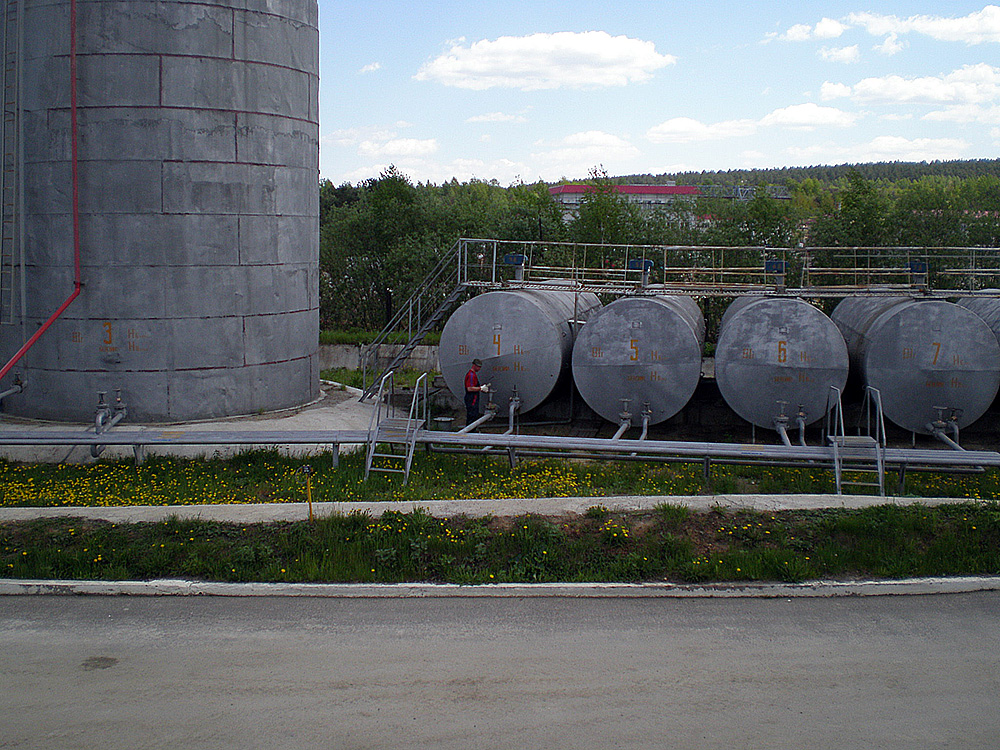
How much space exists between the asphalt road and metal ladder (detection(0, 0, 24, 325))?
1080 centimetres

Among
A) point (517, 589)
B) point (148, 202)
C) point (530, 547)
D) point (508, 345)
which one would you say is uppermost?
point (148, 202)

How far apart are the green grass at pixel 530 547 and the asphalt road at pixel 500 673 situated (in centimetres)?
60

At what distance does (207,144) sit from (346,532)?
1072 cm

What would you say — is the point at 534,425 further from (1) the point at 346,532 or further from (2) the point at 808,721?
(2) the point at 808,721

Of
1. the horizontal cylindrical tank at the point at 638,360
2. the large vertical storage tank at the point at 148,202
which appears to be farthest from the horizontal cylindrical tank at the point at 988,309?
Answer: the large vertical storage tank at the point at 148,202

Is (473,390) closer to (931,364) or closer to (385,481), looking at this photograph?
(385,481)

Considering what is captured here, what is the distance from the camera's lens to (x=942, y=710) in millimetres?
6848

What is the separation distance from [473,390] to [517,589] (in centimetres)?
833

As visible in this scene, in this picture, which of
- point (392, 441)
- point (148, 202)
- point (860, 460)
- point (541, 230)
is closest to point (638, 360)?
point (860, 460)

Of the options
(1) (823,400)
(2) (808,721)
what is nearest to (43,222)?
(1) (823,400)

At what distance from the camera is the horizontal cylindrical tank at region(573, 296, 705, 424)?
55.2ft

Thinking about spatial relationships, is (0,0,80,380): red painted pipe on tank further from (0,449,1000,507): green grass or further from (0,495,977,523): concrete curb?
(0,495,977,523): concrete curb

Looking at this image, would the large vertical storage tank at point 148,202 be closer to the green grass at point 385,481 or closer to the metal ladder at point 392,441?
the green grass at point 385,481

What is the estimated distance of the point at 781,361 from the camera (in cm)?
1636
